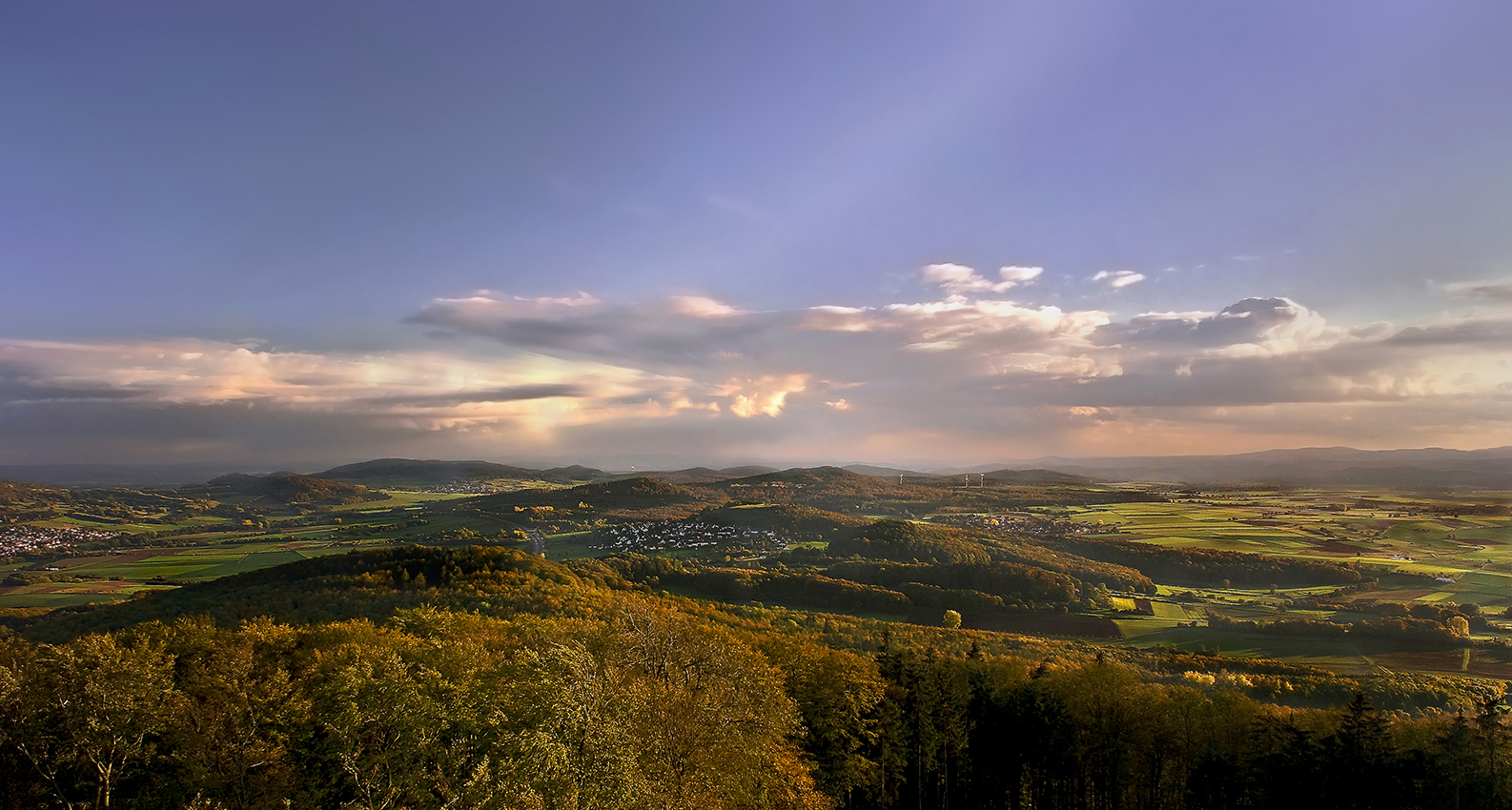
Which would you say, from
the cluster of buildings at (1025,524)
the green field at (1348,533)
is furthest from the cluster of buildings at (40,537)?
the green field at (1348,533)

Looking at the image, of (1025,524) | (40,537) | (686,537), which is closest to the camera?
(40,537)

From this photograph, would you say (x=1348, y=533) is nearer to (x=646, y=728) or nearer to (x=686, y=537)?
(x=646, y=728)

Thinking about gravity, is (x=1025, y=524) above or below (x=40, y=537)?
below

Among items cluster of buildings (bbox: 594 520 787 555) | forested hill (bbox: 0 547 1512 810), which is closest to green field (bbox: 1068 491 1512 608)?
forested hill (bbox: 0 547 1512 810)

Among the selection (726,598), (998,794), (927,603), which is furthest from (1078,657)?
(726,598)

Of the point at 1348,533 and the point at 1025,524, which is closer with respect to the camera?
the point at 1348,533

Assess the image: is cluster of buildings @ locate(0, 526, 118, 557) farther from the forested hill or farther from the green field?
the green field

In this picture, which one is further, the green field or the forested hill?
the green field

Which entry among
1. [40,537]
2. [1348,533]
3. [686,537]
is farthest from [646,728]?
[40,537]
